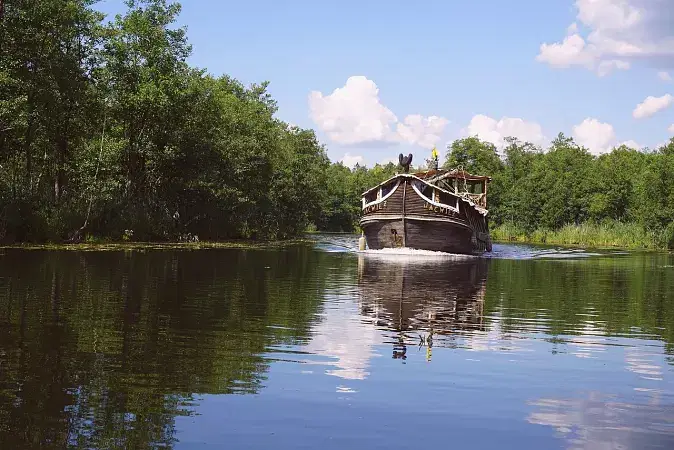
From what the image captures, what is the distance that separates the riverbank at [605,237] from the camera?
72.9 meters

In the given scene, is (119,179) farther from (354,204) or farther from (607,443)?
(354,204)

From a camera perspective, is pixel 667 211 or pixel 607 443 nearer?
pixel 607 443

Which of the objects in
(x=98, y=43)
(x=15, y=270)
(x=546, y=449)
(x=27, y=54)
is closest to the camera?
(x=546, y=449)

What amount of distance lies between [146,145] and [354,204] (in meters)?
93.3

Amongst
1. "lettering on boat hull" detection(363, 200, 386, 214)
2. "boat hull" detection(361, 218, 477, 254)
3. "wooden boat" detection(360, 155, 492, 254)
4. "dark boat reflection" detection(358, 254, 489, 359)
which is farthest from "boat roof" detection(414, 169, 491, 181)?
"dark boat reflection" detection(358, 254, 489, 359)

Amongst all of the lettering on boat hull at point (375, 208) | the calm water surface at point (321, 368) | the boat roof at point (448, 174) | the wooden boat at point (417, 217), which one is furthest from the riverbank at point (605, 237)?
the calm water surface at point (321, 368)

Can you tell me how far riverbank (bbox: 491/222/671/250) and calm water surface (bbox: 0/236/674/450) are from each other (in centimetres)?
5517

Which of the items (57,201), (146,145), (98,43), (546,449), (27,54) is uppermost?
(98,43)

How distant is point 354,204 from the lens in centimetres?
14012

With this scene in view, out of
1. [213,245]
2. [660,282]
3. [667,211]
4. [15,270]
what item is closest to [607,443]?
[15,270]

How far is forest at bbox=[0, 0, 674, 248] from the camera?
37.4 meters

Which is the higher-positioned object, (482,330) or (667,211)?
(667,211)

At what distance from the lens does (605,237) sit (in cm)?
7744

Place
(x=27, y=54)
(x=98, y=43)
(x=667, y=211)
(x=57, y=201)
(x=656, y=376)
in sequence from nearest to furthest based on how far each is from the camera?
1. (x=656, y=376)
2. (x=27, y=54)
3. (x=57, y=201)
4. (x=98, y=43)
5. (x=667, y=211)
